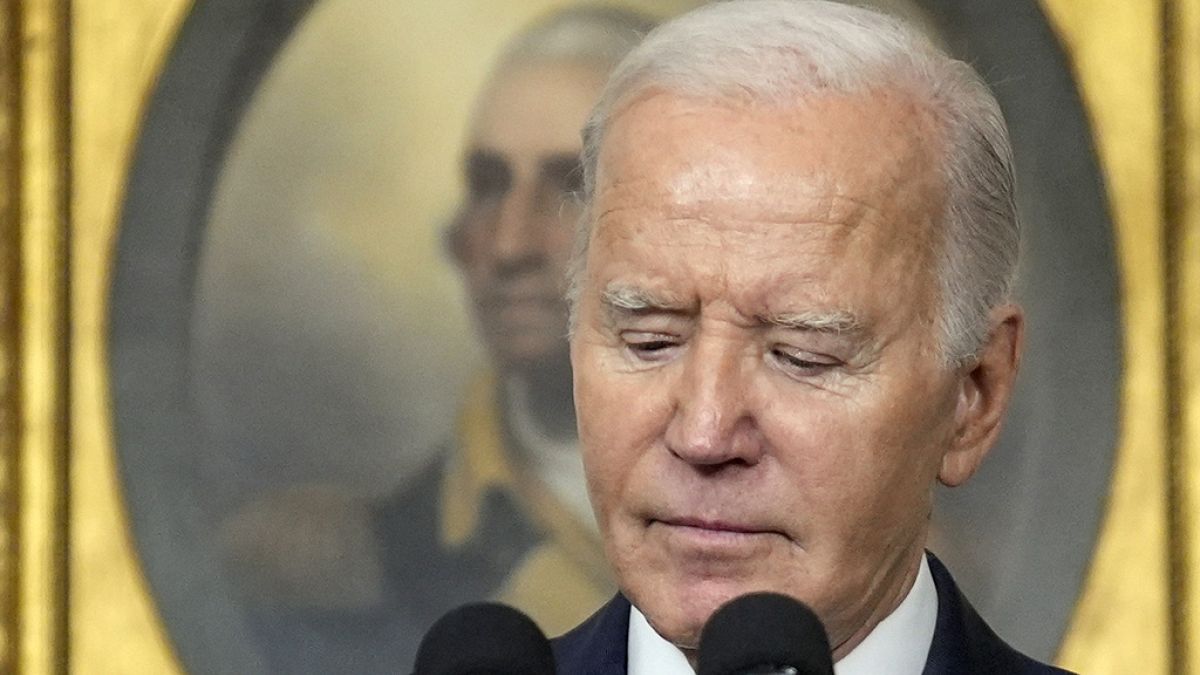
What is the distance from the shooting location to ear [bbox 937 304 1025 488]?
1.82m

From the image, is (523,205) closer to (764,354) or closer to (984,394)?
(984,394)

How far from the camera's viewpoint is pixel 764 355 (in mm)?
1673

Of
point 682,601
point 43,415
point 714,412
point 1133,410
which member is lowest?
point 1133,410

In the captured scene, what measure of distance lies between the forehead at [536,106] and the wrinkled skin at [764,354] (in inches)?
57.5

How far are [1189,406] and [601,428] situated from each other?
6.02ft

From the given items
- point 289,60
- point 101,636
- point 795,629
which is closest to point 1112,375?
point 289,60

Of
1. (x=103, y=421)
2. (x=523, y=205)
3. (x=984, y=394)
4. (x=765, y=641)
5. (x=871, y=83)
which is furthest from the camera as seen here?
(x=103, y=421)

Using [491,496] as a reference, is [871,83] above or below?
above

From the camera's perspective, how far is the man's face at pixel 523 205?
10.5 feet

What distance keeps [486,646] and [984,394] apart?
836 millimetres

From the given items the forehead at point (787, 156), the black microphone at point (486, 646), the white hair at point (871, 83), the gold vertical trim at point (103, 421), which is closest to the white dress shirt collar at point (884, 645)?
the white hair at point (871, 83)

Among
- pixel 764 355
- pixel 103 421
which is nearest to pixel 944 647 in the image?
pixel 764 355

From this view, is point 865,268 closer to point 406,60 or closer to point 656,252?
point 656,252

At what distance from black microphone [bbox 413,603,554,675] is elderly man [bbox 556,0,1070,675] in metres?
0.45
